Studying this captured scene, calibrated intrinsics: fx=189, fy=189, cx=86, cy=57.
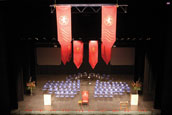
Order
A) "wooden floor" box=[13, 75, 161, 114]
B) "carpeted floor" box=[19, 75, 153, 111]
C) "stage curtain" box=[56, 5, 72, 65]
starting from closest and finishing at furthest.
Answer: "stage curtain" box=[56, 5, 72, 65] → "wooden floor" box=[13, 75, 161, 114] → "carpeted floor" box=[19, 75, 153, 111]

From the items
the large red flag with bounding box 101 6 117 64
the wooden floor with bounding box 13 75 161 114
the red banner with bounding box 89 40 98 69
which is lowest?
the wooden floor with bounding box 13 75 161 114

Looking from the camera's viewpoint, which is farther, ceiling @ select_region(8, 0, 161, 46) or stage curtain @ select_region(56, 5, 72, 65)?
ceiling @ select_region(8, 0, 161, 46)

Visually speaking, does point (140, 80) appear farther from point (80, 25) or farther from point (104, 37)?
point (104, 37)

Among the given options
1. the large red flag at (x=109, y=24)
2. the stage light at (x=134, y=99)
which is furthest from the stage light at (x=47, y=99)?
the large red flag at (x=109, y=24)

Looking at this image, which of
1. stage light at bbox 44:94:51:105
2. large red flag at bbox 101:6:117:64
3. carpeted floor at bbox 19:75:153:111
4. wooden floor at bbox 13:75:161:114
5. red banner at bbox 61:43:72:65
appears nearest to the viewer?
large red flag at bbox 101:6:117:64

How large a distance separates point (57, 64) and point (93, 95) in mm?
7049

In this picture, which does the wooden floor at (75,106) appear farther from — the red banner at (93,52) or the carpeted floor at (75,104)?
the red banner at (93,52)

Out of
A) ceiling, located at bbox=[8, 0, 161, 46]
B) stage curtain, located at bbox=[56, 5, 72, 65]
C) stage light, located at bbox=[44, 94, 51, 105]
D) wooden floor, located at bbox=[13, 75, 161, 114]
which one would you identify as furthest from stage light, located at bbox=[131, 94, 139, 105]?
stage curtain, located at bbox=[56, 5, 72, 65]

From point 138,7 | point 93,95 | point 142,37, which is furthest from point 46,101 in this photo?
point 138,7

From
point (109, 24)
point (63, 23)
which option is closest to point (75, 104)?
point (63, 23)

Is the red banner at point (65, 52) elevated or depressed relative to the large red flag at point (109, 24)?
depressed

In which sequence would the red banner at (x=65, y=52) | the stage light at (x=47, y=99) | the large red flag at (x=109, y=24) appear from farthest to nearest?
the stage light at (x=47, y=99) < the red banner at (x=65, y=52) < the large red flag at (x=109, y=24)

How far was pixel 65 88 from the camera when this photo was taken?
16172mm

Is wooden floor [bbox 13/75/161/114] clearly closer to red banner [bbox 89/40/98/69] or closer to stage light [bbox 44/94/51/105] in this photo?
stage light [bbox 44/94/51/105]
